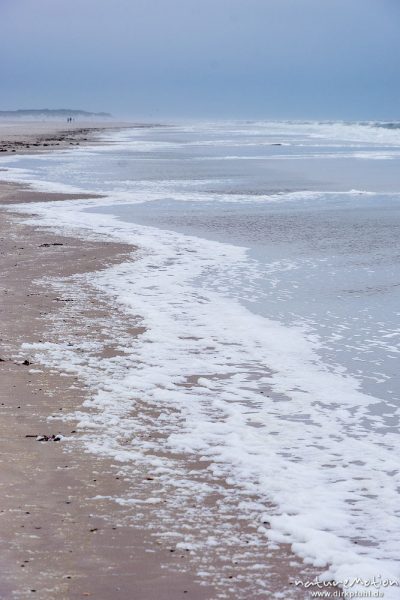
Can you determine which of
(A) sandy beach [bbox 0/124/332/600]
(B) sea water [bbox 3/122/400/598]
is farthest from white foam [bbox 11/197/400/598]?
(A) sandy beach [bbox 0/124/332/600]

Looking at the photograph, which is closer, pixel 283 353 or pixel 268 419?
pixel 268 419

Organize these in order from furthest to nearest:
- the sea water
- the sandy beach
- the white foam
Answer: the sea water < the white foam < the sandy beach

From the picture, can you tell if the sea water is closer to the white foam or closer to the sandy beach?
the white foam

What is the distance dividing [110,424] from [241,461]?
44.1 inches

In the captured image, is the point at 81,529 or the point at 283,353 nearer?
the point at 81,529

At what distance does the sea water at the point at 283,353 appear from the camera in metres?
5.09

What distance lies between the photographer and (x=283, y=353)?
8.36 m

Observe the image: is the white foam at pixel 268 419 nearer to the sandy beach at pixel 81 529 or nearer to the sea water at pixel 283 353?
the sea water at pixel 283 353

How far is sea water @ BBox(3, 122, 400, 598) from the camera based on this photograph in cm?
509

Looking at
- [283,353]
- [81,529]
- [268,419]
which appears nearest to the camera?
[81,529]

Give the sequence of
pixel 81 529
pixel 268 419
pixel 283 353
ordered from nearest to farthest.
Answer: pixel 81 529 < pixel 268 419 < pixel 283 353

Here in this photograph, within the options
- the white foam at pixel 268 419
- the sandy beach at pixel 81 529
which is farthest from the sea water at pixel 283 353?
the sandy beach at pixel 81 529

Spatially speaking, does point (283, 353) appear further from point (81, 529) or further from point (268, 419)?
point (81, 529)

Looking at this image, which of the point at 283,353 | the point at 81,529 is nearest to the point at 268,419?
the point at 283,353
